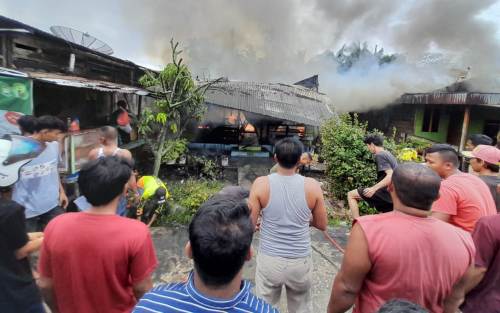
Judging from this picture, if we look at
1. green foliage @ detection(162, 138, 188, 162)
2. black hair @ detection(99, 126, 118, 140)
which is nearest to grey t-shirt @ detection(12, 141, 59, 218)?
black hair @ detection(99, 126, 118, 140)

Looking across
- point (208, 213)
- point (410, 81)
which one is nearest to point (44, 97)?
point (208, 213)

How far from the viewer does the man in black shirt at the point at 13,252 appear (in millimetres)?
1678

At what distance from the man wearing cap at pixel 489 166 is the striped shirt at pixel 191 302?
2.89 metres

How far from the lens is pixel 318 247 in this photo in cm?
449

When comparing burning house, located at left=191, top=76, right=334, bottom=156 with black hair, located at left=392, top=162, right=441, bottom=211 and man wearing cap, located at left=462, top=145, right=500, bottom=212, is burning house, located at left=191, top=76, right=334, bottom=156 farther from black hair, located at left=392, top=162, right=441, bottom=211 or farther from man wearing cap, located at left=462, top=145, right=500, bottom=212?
black hair, located at left=392, top=162, right=441, bottom=211

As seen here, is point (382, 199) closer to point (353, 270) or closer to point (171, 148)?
point (353, 270)

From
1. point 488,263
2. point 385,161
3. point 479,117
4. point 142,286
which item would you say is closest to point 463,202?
point 488,263

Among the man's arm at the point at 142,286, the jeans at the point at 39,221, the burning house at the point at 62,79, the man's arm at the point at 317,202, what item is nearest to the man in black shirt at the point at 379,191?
the man's arm at the point at 317,202

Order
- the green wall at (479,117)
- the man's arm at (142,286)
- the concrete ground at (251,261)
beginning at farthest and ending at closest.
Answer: the green wall at (479,117) < the concrete ground at (251,261) < the man's arm at (142,286)

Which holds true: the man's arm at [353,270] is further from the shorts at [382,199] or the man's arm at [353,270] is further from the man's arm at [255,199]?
the shorts at [382,199]

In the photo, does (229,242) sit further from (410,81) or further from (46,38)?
(410,81)

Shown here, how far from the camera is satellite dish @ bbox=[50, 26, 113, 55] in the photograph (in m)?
6.57

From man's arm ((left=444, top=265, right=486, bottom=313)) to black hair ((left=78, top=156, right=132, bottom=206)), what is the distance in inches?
79.8

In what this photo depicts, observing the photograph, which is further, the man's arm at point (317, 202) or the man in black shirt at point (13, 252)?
the man's arm at point (317, 202)
